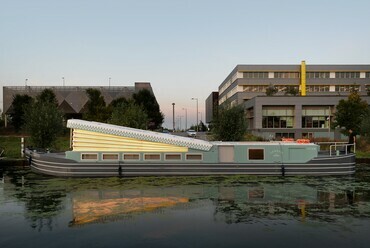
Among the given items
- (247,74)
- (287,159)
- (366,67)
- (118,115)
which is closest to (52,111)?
(118,115)

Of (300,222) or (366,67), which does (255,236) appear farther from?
(366,67)

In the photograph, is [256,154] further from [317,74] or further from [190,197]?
[317,74]

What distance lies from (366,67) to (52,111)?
93836 millimetres

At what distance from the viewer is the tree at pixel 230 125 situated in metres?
35.2

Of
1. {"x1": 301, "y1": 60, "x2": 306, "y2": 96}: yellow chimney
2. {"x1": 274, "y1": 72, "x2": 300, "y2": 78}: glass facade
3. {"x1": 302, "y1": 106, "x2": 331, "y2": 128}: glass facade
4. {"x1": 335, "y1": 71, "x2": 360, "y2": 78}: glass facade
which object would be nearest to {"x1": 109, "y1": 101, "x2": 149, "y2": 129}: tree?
{"x1": 302, "y1": 106, "x2": 331, "y2": 128}: glass facade

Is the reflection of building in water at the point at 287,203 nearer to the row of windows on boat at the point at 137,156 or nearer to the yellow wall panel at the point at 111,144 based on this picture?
the row of windows on boat at the point at 137,156

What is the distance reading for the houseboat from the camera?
76.9 feet

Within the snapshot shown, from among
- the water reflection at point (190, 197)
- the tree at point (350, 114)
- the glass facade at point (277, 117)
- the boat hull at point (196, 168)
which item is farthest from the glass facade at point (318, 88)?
the water reflection at point (190, 197)

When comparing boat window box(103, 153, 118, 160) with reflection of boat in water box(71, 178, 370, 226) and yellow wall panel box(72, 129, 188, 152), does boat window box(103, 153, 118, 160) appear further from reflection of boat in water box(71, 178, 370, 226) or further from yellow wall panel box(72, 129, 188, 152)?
reflection of boat in water box(71, 178, 370, 226)

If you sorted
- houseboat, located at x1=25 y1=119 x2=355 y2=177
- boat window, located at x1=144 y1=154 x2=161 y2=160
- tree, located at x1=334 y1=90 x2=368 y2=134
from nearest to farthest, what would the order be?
1. houseboat, located at x1=25 y1=119 x2=355 y2=177
2. boat window, located at x1=144 y1=154 x2=161 y2=160
3. tree, located at x1=334 y1=90 x2=368 y2=134

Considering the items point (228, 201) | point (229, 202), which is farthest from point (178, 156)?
point (229, 202)

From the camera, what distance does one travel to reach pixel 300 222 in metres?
13.4

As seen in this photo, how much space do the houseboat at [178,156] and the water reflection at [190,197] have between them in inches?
31.7

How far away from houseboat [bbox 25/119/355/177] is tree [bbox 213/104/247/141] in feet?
36.9
